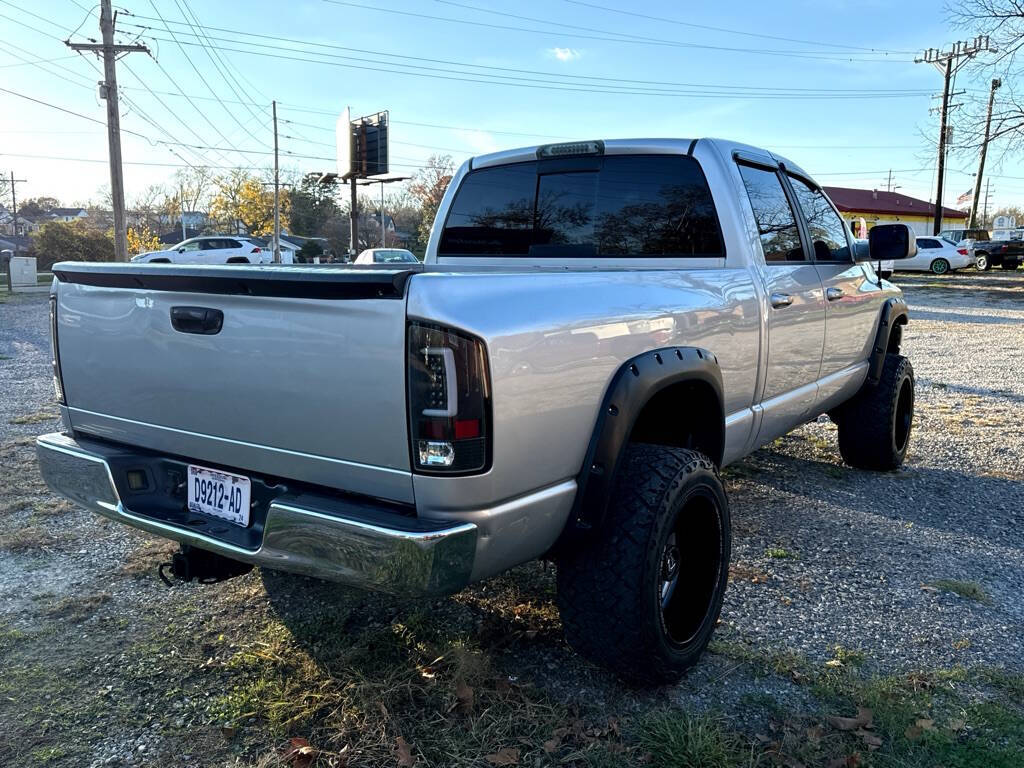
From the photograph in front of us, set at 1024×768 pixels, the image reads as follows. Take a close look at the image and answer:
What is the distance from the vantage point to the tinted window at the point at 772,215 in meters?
3.78

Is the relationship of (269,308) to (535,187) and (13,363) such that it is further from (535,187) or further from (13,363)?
(13,363)

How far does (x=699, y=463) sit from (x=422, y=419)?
1.13 meters

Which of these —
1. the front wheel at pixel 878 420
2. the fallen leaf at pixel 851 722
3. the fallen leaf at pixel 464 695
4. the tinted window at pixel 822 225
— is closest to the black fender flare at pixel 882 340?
the front wheel at pixel 878 420

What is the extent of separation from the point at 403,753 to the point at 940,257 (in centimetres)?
3568

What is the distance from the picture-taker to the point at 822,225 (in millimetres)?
4648

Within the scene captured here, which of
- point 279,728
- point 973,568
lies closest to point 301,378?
point 279,728

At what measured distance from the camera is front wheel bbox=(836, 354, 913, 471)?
514 cm

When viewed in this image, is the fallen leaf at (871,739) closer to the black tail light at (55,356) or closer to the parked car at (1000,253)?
the black tail light at (55,356)

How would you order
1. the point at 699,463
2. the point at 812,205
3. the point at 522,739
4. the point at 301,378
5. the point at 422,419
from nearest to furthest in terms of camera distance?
the point at 422,419
the point at 301,378
the point at 522,739
the point at 699,463
the point at 812,205

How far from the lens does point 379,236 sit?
84.6 meters

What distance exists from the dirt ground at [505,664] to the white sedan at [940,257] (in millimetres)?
32042

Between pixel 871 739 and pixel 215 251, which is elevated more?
pixel 215 251

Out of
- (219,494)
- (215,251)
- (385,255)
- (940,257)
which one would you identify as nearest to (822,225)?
(219,494)

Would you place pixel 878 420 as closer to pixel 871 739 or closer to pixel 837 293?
pixel 837 293
